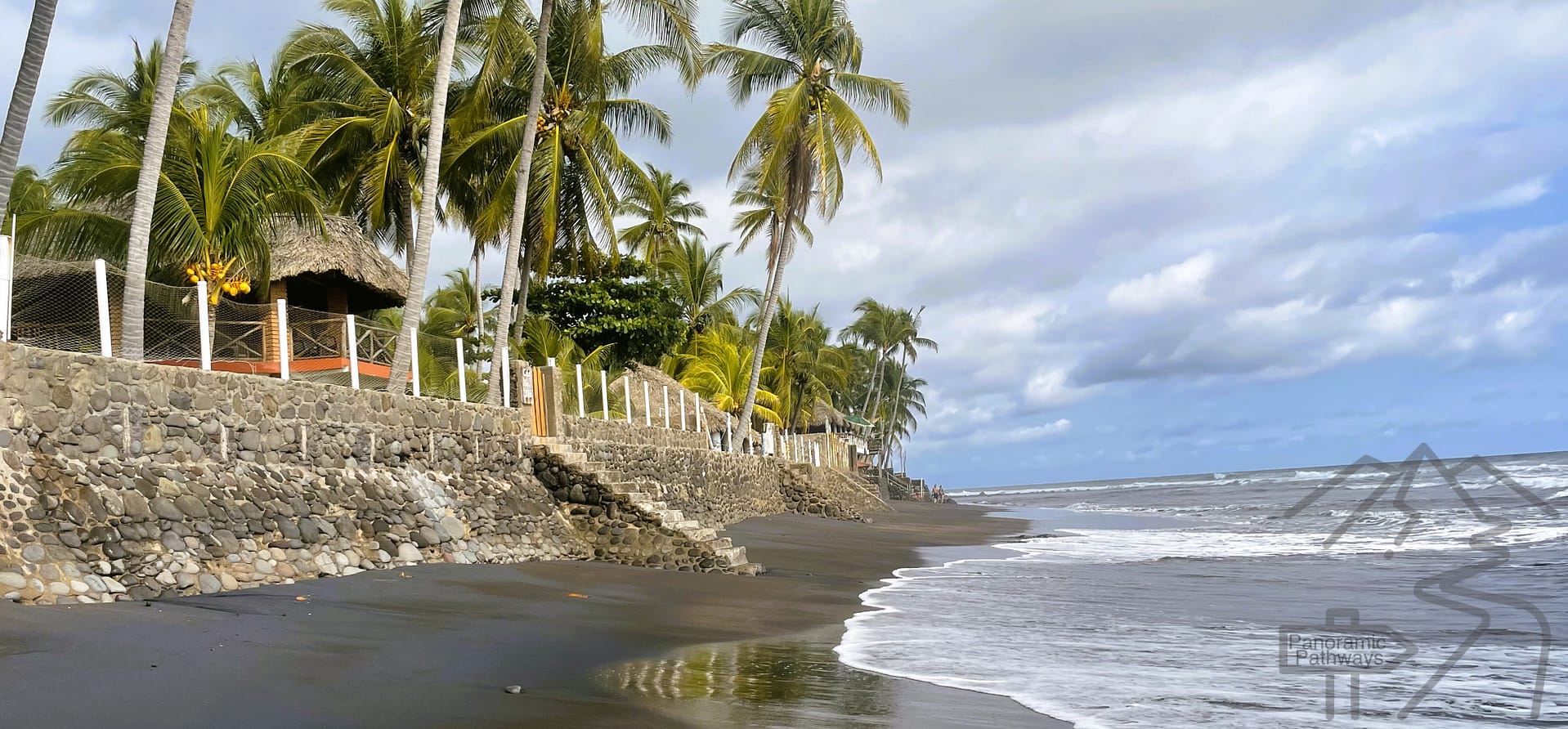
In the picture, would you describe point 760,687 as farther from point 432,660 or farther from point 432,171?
point 432,171

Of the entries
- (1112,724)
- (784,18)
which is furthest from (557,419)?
(784,18)

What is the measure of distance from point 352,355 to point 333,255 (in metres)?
5.80

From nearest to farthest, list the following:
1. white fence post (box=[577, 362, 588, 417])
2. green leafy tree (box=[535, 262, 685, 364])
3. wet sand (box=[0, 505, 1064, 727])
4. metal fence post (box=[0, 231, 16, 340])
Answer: wet sand (box=[0, 505, 1064, 727]) < metal fence post (box=[0, 231, 16, 340]) < white fence post (box=[577, 362, 588, 417]) < green leafy tree (box=[535, 262, 685, 364])

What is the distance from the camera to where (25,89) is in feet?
29.1

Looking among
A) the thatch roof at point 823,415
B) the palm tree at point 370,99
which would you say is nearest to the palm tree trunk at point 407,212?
the palm tree at point 370,99

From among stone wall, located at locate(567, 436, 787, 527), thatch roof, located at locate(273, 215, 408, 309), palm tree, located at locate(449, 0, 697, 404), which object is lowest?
stone wall, located at locate(567, 436, 787, 527)

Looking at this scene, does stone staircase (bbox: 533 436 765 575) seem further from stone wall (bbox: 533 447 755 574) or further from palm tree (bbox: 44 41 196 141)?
palm tree (bbox: 44 41 196 141)

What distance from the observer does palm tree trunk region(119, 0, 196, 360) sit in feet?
31.4

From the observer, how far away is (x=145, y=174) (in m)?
9.83

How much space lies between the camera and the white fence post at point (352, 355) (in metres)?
12.2

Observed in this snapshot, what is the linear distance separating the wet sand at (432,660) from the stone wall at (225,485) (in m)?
0.42

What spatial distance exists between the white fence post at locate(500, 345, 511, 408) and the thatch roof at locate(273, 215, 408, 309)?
3824mm

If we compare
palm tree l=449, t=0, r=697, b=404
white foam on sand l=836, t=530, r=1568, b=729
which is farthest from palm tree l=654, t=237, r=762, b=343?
white foam on sand l=836, t=530, r=1568, b=729

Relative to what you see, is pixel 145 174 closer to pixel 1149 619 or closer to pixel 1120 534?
pixel 1149 619
